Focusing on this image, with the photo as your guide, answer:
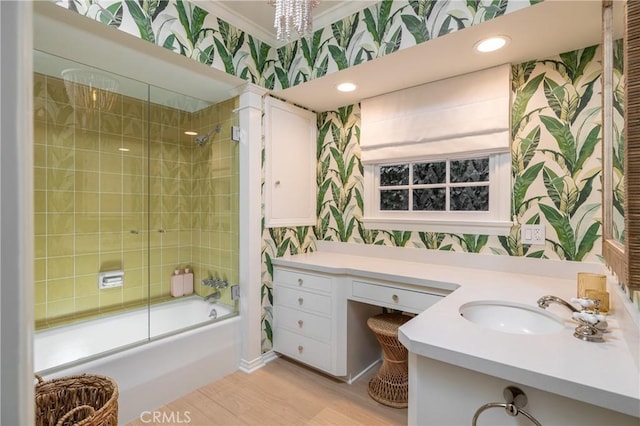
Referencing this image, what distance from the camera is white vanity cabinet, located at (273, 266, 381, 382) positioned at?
2047 mm

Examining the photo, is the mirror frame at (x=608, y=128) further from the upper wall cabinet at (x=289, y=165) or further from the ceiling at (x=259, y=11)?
the upper wall cabinet at (x=289, y=165)

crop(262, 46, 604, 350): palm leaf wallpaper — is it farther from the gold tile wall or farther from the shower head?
the shower head

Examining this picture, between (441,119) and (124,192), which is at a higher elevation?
(441,119)

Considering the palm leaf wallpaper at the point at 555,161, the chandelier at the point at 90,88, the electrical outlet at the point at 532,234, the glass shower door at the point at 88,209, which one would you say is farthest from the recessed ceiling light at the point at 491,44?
the chandelier at the point at 90,88

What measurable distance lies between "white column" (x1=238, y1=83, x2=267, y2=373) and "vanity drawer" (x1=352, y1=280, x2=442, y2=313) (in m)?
0.81

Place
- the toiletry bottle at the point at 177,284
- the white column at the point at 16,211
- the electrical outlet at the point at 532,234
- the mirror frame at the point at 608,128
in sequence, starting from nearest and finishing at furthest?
the white column at the point at 16,211, the mirror frame at the point at 608,128, the electrical outlet at the point at 532,234, the toiletry bottle at the point at 177,284

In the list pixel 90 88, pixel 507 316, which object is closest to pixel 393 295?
pixel 507 316

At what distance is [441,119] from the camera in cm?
207

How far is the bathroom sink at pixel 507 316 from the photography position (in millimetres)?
1205

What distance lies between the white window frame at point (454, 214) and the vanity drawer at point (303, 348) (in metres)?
0.99

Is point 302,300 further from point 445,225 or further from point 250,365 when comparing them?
point 445,225

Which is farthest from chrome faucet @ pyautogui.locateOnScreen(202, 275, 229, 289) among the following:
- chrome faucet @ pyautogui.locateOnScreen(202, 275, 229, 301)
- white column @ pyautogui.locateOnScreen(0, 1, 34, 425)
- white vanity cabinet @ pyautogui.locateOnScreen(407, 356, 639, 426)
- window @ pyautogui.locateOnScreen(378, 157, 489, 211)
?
white column @ pyautogui.locateOnScreen(0, 1, 34, 425)

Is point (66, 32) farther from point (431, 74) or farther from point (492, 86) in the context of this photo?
point (492, 86)

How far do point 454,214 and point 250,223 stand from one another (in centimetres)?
147
